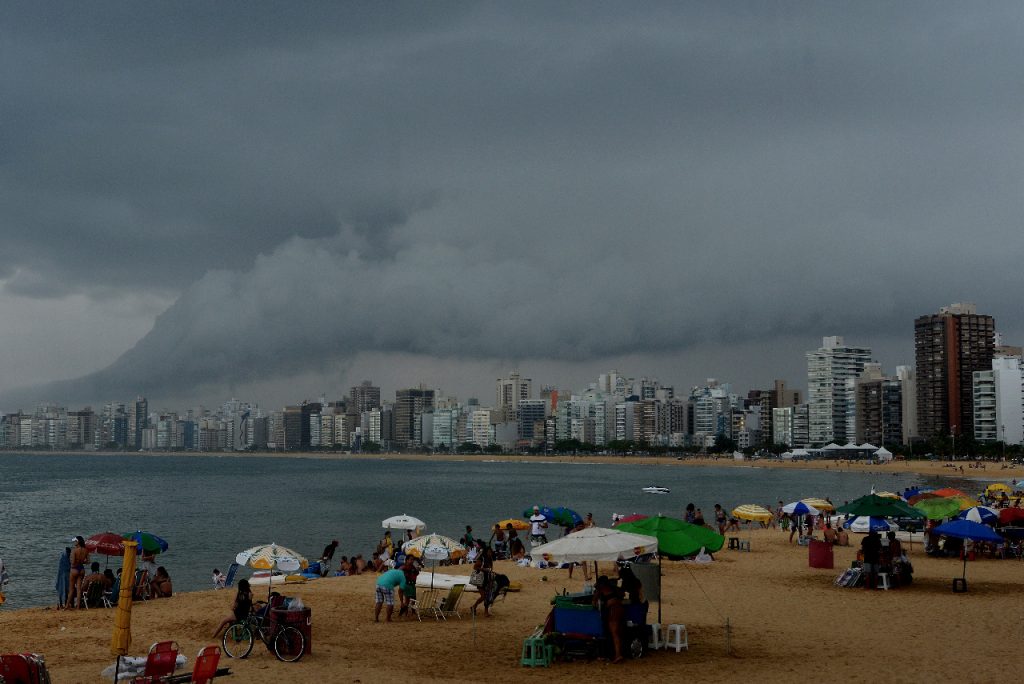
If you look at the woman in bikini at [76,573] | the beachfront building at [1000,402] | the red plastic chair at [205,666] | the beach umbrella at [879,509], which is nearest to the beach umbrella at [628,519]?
the beach umbrella at [879,509]

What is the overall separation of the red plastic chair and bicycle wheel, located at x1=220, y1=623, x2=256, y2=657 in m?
2.58

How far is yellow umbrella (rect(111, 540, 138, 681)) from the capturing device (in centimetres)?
1120

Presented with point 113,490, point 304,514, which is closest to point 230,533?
point 304,514

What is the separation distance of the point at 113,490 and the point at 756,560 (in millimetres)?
90774

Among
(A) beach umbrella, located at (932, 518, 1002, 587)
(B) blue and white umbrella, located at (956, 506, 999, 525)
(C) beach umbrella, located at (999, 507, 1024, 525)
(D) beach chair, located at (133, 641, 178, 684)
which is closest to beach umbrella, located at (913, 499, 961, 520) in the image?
(B) blue and white umbrella, located at (956, 506, 999, 525)

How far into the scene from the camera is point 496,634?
1545cm

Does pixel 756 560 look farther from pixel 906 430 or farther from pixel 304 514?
pixel 906 430

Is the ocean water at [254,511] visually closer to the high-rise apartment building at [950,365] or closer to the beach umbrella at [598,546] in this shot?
the beach umbrella at [598,546]

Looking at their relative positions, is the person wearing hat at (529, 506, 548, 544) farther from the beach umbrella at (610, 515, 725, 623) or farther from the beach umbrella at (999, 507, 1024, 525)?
the beach umbrella at (610, 515, 725, 623)

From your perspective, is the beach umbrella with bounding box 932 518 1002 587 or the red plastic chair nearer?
the red plastic chair

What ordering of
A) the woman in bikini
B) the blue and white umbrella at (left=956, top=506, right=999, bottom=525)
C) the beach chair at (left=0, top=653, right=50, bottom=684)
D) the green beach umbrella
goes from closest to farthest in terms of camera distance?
the beach chair at (left=0, top=653, right=50, bottom=684) → the green beach umbrella → the woman in bikini → the blue and white umbrella at (left=956, top=506, right=999, bottom=525)

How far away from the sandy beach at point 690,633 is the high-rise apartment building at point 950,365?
18355 centimetres

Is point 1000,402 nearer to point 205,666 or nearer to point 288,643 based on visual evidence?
point 288,643

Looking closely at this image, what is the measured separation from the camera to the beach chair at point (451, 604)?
17.3m
